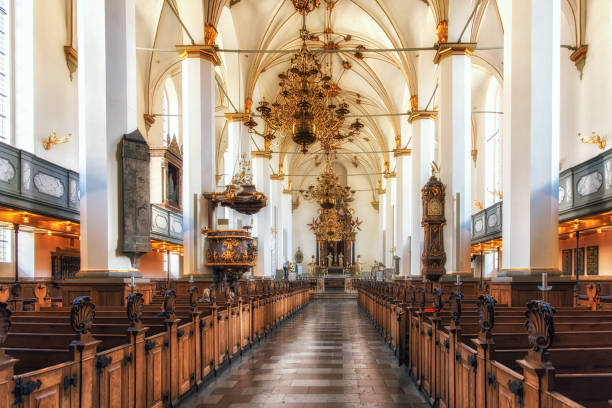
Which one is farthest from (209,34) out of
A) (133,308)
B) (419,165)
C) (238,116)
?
(133,308)

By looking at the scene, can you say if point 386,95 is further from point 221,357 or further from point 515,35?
point 221,357

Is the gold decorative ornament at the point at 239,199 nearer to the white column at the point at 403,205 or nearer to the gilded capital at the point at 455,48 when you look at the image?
the gilded capital at the point at 455,48

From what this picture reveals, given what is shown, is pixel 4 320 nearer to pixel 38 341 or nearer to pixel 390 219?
pixel 38 341

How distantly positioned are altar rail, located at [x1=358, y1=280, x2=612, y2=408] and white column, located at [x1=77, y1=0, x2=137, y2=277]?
4797 millimetres

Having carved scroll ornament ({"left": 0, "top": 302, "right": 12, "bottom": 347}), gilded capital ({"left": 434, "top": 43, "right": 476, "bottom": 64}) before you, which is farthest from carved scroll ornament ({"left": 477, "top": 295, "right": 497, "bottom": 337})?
gilded capital ({"left": 434, "top": 43, "right": 476, "bottom": 64})

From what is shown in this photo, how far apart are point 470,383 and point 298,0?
11.0 meters

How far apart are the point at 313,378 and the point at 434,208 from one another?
24.5ft

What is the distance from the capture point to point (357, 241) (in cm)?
4141

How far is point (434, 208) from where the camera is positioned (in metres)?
13.1

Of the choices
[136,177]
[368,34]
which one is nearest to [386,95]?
[368,34]

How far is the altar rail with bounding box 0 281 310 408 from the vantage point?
9.68 feet

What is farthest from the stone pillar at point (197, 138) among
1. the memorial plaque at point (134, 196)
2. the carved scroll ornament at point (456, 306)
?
the carved scroll ornament at point (456, 306)

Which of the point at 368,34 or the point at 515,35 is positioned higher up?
Answer: the point at 368,34

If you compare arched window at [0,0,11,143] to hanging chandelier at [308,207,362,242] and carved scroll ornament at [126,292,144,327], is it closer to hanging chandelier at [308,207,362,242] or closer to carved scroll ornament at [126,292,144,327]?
carved scroll ornament at [126,292,144,327]
